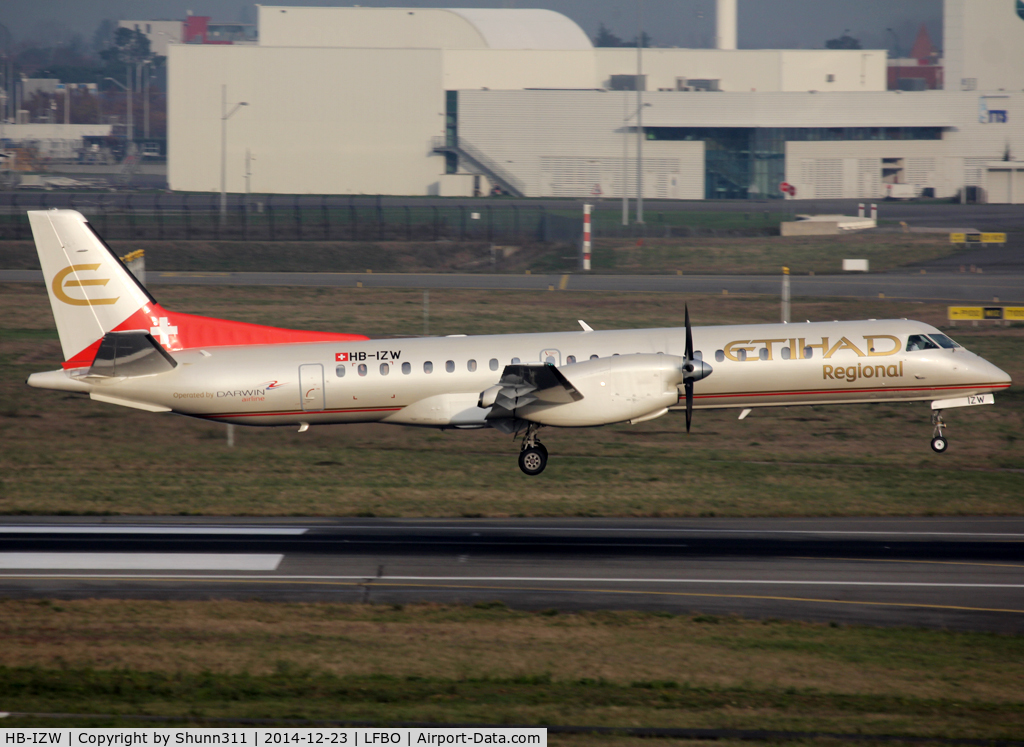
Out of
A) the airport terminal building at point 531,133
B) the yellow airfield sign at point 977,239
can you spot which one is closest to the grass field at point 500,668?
the yellow airfield sign at point 977,239

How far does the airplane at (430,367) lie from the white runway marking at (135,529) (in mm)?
3990

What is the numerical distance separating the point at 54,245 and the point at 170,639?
549 inches

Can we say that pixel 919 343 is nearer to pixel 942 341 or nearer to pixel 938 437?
pixel 942 341

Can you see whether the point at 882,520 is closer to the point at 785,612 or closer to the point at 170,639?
the point at 785,612

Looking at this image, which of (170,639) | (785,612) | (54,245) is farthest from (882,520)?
(54,245)

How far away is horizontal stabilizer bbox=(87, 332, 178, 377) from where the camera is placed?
25.8m

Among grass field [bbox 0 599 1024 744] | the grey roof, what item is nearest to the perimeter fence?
the grey roof

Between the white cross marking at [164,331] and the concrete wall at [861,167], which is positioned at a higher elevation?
the concrete wall at [861,167]

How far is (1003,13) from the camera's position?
11594 centimetres

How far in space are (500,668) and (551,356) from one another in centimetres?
1253

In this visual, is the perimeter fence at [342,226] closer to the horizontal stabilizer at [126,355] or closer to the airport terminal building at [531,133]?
the airport terminal building at [531,133]

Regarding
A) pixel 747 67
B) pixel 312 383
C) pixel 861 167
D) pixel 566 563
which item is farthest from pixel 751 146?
pixel 566 563

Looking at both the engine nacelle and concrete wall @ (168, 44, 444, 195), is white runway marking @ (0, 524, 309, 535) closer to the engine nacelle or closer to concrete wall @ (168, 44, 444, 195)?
the engine nacelle

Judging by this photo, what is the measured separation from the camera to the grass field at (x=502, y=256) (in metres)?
65.1
